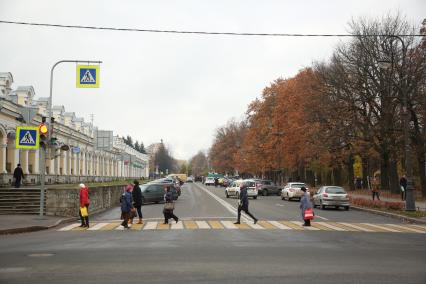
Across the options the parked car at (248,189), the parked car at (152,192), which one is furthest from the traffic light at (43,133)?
the parked car at (248,189)

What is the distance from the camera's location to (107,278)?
363 inches

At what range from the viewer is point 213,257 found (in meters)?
11.7

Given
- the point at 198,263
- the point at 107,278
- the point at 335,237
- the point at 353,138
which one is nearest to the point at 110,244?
the point at 198,263

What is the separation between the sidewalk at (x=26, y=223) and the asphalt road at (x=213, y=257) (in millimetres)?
1412

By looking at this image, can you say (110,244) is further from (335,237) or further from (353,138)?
(353,138)

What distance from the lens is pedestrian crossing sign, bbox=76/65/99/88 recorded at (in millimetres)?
20547

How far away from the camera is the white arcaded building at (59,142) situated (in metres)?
38.9

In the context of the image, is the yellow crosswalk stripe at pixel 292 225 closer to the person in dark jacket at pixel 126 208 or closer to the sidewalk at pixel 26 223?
the person in dark jacket at pixel 126 208

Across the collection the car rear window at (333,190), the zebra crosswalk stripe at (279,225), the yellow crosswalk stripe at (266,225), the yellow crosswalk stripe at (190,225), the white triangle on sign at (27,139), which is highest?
the white triangle on sign at (27,139)

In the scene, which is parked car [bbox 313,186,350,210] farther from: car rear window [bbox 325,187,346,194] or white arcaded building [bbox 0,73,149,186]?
white arcaded building [bbox 0,73,149,186]

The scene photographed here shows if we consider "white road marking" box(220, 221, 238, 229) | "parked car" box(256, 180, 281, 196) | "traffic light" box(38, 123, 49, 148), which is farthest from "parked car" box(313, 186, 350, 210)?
"parked car" box(256, 180, 281, 196)

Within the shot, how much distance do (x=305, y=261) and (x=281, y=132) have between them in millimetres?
50864

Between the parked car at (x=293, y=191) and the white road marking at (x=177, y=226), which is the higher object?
the parked car at (x=293, y=191)

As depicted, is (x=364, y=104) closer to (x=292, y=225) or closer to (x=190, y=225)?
(x=292, y=225)
